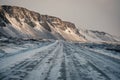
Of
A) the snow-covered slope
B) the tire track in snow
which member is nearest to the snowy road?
the tire track in snow

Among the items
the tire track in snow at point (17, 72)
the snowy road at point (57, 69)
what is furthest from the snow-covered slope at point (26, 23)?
the tire track in snow at point (17, 72)

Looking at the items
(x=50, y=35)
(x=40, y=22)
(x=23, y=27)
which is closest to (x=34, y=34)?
(x=23, y=27)

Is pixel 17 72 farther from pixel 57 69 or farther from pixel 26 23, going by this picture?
pixel 26 23

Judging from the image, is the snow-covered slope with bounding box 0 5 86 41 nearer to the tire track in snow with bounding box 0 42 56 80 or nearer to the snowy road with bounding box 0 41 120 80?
the snowy road with bounding box 0 41 120 80

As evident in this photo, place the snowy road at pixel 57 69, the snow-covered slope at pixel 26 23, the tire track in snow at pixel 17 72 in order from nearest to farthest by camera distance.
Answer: the tire track in snow at pixel 17 72
the snowy road at pixel 57 69
the snow-covered slope at pixel 26 23

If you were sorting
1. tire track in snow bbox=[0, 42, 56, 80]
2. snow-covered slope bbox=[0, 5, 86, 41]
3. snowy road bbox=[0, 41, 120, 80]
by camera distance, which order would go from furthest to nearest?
snow-covered slope bbox=[0, 5, 86, 41] → snowy road bbox=[0, 41, 120, 80] → tire track in snow bbox=[0, 42, 56, 80]

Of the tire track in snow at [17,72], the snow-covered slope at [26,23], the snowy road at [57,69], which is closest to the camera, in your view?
the tire track in snow at [17,72]

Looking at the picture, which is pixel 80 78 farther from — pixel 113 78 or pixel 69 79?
pixel 113 78

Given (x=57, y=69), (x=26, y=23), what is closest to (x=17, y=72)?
(x=57, y=69)

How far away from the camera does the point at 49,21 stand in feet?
633

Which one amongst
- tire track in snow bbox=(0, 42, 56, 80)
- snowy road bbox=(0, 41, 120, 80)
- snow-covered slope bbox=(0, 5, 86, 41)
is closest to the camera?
tire track in snow bbox=(0, 42, 56, 80)

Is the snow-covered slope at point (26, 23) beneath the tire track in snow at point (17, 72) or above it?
above

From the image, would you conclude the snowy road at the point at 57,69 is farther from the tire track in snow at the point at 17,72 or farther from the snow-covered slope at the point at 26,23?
the snow-covered slope at the point at 26,23

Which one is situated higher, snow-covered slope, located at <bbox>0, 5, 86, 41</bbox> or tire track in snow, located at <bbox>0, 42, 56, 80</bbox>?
snow-covered slope, located at <bbox>0, 5, 86, 41</bbox>
